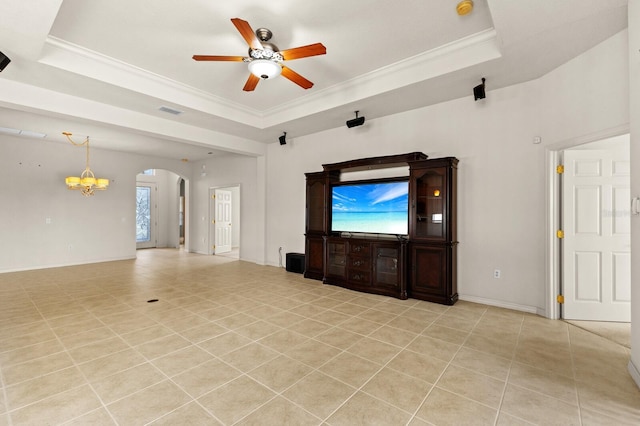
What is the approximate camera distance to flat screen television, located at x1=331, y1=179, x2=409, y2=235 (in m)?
4.71

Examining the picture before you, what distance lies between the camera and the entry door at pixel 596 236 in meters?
3.45

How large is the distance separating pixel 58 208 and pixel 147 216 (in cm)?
364

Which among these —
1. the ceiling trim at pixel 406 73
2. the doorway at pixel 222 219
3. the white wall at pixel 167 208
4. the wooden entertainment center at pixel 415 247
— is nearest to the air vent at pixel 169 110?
the ceiling trim at pixel 406 73

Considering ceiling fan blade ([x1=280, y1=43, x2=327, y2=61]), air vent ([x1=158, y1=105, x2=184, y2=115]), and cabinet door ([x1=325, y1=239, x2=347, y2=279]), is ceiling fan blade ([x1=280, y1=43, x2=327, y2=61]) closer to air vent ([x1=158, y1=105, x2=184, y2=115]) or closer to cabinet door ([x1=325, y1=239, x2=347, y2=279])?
air vent ([x1=158, y1=105, x2=184, y2=115])

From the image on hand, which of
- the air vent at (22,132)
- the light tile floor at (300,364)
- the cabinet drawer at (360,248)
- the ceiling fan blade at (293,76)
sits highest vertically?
the air vent at (22,132)

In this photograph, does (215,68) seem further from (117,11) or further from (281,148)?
(281,148)

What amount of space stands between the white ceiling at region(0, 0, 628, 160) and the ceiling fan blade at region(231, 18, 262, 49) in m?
0.33

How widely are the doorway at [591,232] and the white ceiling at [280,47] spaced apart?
1210mm

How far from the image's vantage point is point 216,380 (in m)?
2.31

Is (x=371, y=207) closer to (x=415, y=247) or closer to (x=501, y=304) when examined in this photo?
(x=415, y=247)

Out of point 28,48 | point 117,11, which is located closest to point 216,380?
point 117,11

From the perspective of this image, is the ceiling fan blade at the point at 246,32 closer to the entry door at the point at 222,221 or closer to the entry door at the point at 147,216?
the entry door at the point at 222,221

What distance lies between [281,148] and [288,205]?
1332 millimetres

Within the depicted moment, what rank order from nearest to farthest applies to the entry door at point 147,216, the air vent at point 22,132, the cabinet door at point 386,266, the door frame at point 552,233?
the door frame at point 552,233 < the cabinet door at point 386,266 < the air vent at point 22,132 < the entry door at point 147,216
